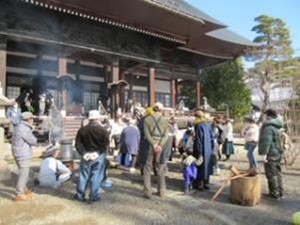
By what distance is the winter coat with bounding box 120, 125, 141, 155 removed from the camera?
34.9 feet

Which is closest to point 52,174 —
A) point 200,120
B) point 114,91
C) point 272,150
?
point 200,120

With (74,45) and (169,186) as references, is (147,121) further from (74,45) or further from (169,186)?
(74,45)

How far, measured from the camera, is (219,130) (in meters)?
12.9

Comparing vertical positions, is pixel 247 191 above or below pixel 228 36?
below

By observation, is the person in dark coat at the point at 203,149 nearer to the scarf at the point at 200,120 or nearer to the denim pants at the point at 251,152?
the scarf at the point at 200,120

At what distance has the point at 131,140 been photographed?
10.6 m

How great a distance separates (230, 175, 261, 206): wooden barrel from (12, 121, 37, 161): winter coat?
3885mm

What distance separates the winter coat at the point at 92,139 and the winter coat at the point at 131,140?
3.21 meters

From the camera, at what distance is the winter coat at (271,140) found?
7812 millimetres

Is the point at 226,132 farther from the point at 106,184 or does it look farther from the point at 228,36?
the point at 228,36

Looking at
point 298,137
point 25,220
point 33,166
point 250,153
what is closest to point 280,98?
point 298,137

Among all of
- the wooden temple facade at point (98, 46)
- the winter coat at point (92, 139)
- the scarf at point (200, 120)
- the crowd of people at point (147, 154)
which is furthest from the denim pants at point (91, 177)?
the wooden temple facade at point (98, 46)

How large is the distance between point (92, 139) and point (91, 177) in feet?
2.33

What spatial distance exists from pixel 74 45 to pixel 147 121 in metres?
9.61
